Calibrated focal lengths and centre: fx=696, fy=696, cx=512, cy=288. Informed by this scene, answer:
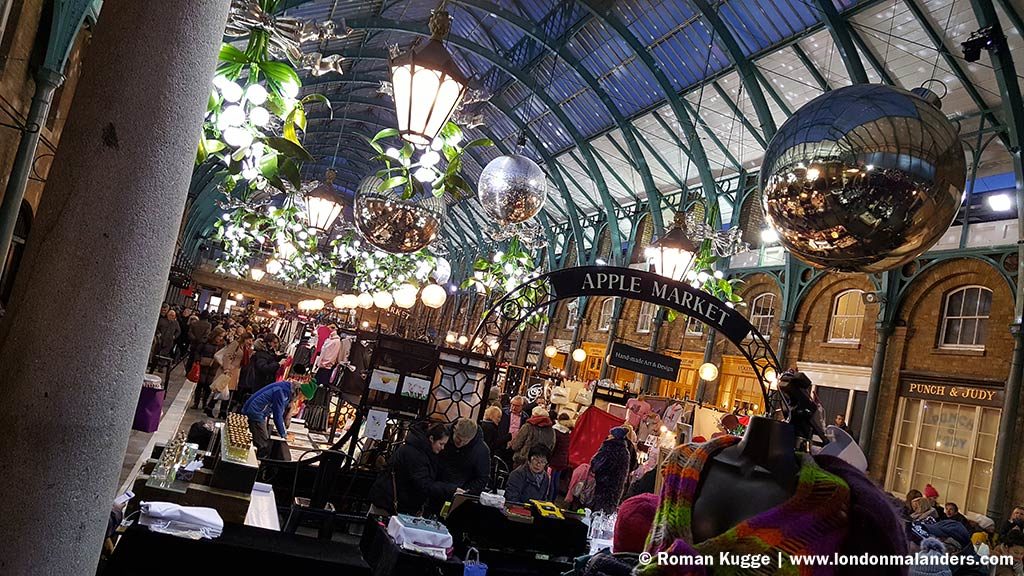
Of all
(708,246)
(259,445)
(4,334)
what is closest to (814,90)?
(708,246)

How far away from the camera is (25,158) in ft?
24.7

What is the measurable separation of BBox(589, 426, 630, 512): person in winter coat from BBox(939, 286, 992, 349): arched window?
8131mm

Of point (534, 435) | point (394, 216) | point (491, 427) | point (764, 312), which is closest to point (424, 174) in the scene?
point (394, 216)

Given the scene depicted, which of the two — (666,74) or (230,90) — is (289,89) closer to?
(230,90)

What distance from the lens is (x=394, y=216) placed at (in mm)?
4074

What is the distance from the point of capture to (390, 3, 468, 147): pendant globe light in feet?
9.80

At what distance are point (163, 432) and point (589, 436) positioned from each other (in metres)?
5.58

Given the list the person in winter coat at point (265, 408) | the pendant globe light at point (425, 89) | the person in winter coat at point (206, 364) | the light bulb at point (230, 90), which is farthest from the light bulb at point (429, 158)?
the person in winter coat at point (206, 364)

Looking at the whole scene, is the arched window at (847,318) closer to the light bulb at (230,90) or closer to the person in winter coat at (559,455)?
the person in winter coat at (559,455)

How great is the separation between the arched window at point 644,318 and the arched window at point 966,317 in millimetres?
8647

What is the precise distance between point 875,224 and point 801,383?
0.55 metres

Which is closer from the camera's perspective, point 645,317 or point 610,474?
point 610,474

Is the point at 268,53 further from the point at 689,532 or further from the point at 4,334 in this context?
the point at 689,532

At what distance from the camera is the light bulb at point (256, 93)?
2633 mm
